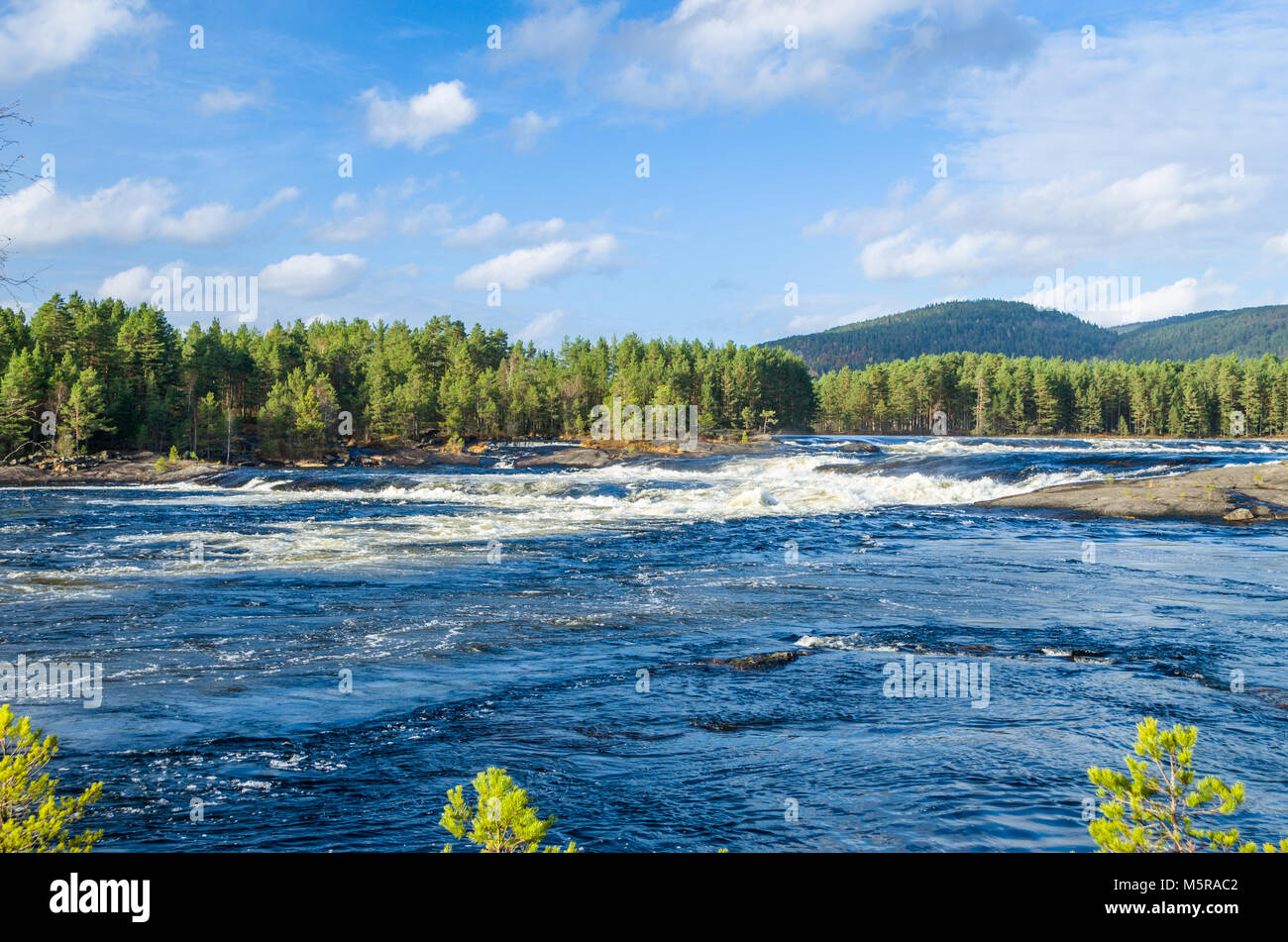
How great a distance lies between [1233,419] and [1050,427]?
26.3 meters

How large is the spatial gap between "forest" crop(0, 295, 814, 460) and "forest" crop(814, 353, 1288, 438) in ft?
45.3

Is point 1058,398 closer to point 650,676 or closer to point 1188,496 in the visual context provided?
point 1188,496

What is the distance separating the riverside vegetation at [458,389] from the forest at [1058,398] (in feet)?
1.18

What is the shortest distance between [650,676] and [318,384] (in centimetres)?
9175

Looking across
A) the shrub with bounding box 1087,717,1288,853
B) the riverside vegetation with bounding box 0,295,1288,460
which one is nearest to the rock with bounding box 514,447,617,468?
the riverside vegetation with bounding box 0,295,1288,460

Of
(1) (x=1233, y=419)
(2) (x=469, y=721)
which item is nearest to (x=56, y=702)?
(2) (x=469, y=721)

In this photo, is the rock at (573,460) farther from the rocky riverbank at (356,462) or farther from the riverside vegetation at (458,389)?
the riverside vegetation at (458,389)

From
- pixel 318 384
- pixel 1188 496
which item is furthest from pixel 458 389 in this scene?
pixel 1188 496

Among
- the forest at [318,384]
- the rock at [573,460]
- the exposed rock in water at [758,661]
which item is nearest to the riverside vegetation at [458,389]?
the forest at [318,384]

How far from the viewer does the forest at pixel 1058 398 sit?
142m

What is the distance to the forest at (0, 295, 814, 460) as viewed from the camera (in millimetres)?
76438

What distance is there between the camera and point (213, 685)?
43.0 feet

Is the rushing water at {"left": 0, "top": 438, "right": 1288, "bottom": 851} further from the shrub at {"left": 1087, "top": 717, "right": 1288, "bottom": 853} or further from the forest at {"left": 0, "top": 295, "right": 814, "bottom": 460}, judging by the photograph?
the forest at {"left": 0, "top": 295, "right": 814, "bottom": 460}

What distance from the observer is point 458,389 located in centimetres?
11544
